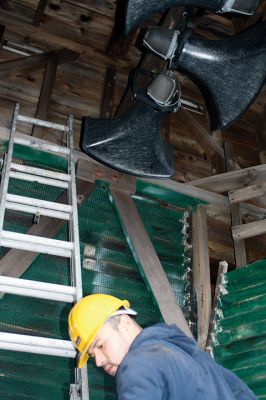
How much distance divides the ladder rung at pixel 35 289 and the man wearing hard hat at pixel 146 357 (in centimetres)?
57

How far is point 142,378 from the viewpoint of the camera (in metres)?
1.58

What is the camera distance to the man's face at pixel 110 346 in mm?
1899

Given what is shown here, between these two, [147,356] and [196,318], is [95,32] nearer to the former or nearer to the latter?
[196,318]

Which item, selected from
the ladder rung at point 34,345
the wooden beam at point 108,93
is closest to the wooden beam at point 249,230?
the wooden beam at point 108,93

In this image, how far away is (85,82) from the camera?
5.82 m

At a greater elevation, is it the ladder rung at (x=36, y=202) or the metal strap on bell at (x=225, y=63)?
the metal strap on bell at (x=225, y=63)

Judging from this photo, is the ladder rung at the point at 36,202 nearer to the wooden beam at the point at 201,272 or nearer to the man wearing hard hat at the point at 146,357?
the man wearing hard hat at the point at 146,357

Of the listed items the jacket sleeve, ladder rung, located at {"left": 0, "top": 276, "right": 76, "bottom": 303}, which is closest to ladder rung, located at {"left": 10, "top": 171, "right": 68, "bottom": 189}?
ladder rung, located at {"left": 0, "top": 276, "right": 76, "bottom": 303}

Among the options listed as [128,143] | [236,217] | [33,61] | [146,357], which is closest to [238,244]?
[236,217]

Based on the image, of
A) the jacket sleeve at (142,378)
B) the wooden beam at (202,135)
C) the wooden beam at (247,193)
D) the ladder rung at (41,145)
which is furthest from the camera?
the wooden beam at (202,135)

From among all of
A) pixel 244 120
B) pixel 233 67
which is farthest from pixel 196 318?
pixel 244 120

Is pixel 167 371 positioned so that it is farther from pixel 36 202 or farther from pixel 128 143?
pixel 128 143

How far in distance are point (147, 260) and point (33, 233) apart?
96 centimetres

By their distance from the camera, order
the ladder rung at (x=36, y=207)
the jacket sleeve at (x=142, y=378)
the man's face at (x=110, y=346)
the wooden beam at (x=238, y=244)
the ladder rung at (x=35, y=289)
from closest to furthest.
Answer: the jacket sleeve at (x=142, y=378) → the man's face at (x=110, y=346) → the ladder rung at (x=35, y=289) → the ladder rung at (x=36, y=207) → the wooden beam at (x=238, y=244)
